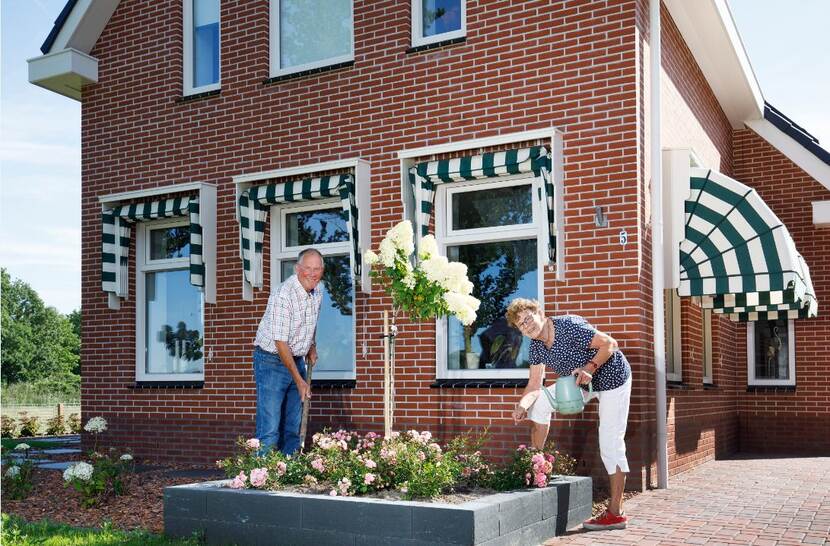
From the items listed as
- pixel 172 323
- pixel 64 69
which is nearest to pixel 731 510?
pixel 172 323

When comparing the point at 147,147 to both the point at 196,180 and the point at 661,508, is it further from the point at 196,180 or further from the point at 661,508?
the point at 661,508

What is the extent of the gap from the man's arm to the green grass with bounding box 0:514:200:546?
1.83 m

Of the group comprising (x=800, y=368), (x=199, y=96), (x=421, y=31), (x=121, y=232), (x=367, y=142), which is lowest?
(x=800, y=368)

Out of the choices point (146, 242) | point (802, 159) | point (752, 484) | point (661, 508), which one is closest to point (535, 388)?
point (661, 508)

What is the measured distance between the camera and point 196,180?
11.9 meters

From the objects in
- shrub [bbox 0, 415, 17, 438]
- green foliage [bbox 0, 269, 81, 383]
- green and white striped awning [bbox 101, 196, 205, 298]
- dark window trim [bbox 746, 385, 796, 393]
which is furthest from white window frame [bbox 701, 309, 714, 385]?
green foliage [bbox 0, 269, 81, 383]

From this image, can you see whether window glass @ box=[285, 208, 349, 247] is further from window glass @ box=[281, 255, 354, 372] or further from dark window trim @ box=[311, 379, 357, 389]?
dark window trim @ box=[311, 379, 357, 389]

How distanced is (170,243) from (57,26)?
333 centimetres

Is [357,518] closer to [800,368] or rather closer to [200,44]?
[200,44]

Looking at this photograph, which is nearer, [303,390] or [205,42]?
[303,390]

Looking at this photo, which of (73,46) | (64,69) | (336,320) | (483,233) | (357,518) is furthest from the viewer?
(73,46)

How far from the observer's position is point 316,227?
1132 centimetres

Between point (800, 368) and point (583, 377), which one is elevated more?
point (583, 377)

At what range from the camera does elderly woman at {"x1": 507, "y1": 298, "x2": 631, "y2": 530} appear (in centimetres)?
712
